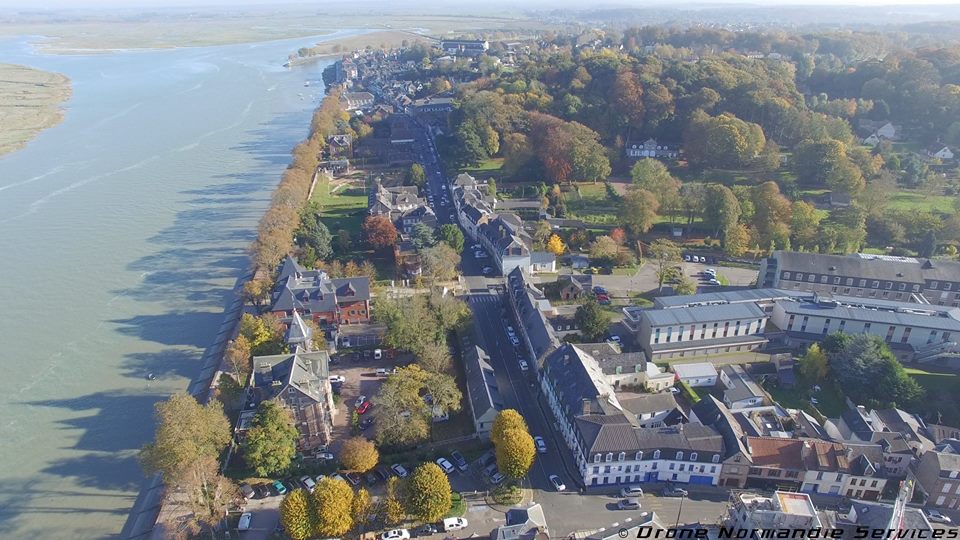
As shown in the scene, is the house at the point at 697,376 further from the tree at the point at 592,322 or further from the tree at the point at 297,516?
the tree at the point at 297,516

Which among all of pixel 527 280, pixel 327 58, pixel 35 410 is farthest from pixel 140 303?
pixel 327 58

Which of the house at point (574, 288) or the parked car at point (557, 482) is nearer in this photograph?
the parked car at point (557, 482)

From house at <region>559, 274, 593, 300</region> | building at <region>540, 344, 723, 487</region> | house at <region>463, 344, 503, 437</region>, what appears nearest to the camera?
building at <region>540, 344, 723, 487</region>

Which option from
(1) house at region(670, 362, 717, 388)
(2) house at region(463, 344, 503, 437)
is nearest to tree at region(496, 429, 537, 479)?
(2) house at region(463, 344, 503, 437)

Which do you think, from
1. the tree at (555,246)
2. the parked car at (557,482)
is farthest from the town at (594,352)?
the tree at (555,246)

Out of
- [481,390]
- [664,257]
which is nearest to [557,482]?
[481,390]

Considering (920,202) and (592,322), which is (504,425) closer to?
(592,322)

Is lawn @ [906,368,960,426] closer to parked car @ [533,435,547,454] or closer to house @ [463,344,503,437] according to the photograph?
parked car @ [533,435,547,454]
